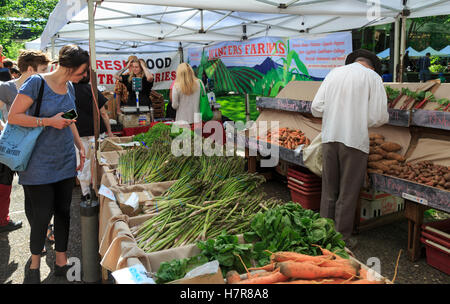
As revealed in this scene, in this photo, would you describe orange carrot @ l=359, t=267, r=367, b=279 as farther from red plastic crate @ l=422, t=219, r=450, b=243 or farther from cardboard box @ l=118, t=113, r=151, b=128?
cardboard box @ l=118, t=113, r=151, b=128

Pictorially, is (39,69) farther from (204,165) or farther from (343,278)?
(343,278)

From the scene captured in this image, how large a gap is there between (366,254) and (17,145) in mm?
3405

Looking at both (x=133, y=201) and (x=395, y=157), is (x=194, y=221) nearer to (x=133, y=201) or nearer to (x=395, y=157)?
(x=133, y=201)

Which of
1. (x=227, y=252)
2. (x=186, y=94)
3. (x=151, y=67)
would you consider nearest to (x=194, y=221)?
(x=227, y=252)

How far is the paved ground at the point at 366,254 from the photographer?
10.9ft

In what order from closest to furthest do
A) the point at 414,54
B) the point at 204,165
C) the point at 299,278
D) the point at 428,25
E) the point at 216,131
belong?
the point at 299,278, the point at 204,165, the point at 216,131, the point at 414,54, the point at 428,25

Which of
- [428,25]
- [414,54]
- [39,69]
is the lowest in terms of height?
[39,69]

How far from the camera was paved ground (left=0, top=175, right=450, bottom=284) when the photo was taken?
131 inches

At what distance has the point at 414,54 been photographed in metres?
20.6

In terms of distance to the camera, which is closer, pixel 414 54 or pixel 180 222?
pixel 180 222

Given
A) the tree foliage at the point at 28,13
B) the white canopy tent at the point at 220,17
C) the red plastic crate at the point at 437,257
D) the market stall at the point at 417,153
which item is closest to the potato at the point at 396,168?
the market stall at the point at 417,153

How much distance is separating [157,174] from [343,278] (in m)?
2.20
